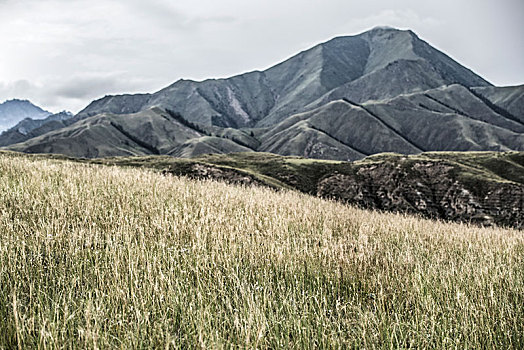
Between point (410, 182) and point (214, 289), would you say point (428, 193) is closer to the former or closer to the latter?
point (410, 182)

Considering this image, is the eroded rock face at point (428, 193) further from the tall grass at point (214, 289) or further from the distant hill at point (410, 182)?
the tall grass at point (214, 289)

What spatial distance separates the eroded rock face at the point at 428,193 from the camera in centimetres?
2744

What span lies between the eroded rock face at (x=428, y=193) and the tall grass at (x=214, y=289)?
2054 centimetres

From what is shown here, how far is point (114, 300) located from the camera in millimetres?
3648

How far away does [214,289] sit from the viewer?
159 inches

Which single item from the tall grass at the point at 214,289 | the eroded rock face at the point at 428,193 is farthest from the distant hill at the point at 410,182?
the tall grass at the point at 214,289

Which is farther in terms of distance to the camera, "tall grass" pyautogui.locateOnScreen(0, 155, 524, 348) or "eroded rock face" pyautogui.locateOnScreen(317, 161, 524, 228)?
"eroded rock face" pyautogui.locateOnScreen(317, 161, 524, 228)

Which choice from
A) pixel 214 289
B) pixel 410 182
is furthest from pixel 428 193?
pixel 214 289

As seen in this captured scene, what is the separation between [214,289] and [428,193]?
32353 millimetres

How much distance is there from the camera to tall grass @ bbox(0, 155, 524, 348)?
10.3 ft

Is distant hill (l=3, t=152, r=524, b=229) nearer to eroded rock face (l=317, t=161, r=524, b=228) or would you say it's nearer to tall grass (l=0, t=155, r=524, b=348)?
eroded rock face (l=317, t=161, r=524, b=228)

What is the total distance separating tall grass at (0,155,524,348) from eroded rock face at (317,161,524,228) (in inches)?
809

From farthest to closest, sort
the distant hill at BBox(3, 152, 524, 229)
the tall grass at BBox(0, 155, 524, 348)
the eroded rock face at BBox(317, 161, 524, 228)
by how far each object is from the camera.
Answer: the distant hill at BBox(3, 152, 524, 229) < the eroded rock face at BBox(317, 161, 524, 228) < the tall grass at BBox(0, 155, 524, 348)

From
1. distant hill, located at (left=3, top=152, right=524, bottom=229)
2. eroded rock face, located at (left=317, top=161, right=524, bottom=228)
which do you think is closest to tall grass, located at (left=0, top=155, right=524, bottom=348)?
distant hill, located at (left=3, top=152, right=524, bottom=229)
